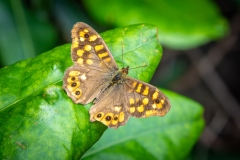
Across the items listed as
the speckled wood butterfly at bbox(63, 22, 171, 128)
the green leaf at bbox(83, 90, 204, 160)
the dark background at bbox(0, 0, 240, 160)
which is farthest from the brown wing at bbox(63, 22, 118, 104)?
the dark background at bbox(0, 0, 240, 160)

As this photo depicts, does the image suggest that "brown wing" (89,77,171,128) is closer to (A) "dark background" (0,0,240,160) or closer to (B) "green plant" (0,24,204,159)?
(B) "green plant" (0,24,204,159)

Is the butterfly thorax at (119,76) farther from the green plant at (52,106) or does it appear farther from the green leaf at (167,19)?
the green leaf at (167,19)

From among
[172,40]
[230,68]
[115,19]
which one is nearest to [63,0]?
[115,19]

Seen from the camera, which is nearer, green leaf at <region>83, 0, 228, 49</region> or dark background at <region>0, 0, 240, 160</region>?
green leaf at <region>83, 0, 228, 49</region>

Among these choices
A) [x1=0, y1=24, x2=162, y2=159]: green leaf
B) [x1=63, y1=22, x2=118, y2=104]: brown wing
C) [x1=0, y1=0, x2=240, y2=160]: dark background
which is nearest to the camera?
[x1=0, y1=24, x2=162, y2=159]: green leaf

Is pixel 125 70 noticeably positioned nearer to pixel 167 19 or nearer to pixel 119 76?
pixel 119 76

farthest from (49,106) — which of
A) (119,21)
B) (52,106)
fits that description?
(119,21)

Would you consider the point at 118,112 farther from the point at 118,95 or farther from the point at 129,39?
the point at 129,39
